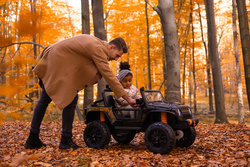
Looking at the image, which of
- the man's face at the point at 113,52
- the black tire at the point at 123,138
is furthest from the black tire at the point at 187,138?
the man's face at the point at 113,52

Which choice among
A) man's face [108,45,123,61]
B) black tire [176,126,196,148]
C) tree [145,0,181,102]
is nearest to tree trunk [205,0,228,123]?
tree [145,0,181,102]

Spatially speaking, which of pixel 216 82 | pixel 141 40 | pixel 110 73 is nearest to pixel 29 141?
pixel 110 73

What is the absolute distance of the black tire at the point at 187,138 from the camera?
386 cm

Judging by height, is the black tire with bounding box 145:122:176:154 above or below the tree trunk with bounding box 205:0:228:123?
below

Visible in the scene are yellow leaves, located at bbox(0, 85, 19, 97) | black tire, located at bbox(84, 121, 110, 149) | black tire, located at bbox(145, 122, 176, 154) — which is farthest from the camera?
black tire, located at bbox(84, 121, 110, 149)

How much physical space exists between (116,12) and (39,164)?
16.1m

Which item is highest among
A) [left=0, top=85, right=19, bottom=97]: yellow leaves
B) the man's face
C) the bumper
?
the man's face

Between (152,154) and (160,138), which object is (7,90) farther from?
(160,138)

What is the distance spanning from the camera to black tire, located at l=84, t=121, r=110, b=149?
3934 mm

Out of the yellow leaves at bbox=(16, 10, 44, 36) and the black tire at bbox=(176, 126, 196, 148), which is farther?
the black tire at bbox=(176, 126, 196, 148)

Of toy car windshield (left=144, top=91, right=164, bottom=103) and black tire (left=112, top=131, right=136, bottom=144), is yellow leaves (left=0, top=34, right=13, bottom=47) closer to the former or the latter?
toy car windshield (left=144, top=91, right=164, bottom=103)

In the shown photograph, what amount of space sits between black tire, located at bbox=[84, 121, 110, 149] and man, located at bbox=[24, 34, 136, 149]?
508 millimetres

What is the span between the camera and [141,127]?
3.77 m

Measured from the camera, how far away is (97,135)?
4039mm
